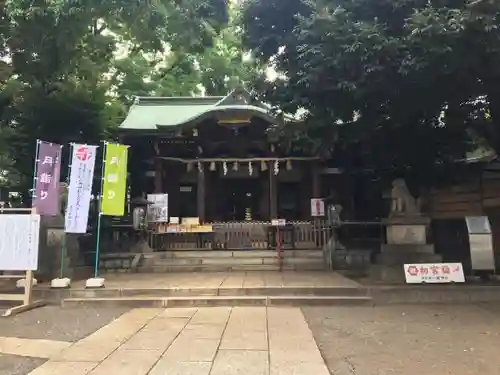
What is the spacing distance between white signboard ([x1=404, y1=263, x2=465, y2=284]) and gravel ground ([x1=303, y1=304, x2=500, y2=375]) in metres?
0.88

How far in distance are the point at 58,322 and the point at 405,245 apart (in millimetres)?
7272

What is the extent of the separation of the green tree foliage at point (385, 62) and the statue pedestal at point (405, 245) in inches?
83.7

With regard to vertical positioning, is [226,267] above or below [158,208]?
below

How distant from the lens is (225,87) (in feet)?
76.6

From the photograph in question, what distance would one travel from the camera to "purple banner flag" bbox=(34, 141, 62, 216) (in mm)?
8664

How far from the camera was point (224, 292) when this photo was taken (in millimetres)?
8602

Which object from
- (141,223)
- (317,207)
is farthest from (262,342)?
(317,207)

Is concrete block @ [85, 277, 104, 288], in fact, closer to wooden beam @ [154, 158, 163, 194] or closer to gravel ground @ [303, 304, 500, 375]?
gravel ground @ [303, 304, 500, 375]

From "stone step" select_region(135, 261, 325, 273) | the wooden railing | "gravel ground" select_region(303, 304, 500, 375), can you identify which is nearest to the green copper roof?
the wooden railing

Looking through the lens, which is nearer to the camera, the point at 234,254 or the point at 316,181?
the point at 234,254

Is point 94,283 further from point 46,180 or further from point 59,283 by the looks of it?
point 46,180

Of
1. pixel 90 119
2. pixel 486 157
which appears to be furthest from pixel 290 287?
pixel 90 119

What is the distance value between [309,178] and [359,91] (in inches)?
367

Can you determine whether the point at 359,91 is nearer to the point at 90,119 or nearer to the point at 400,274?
the point at 400,274
